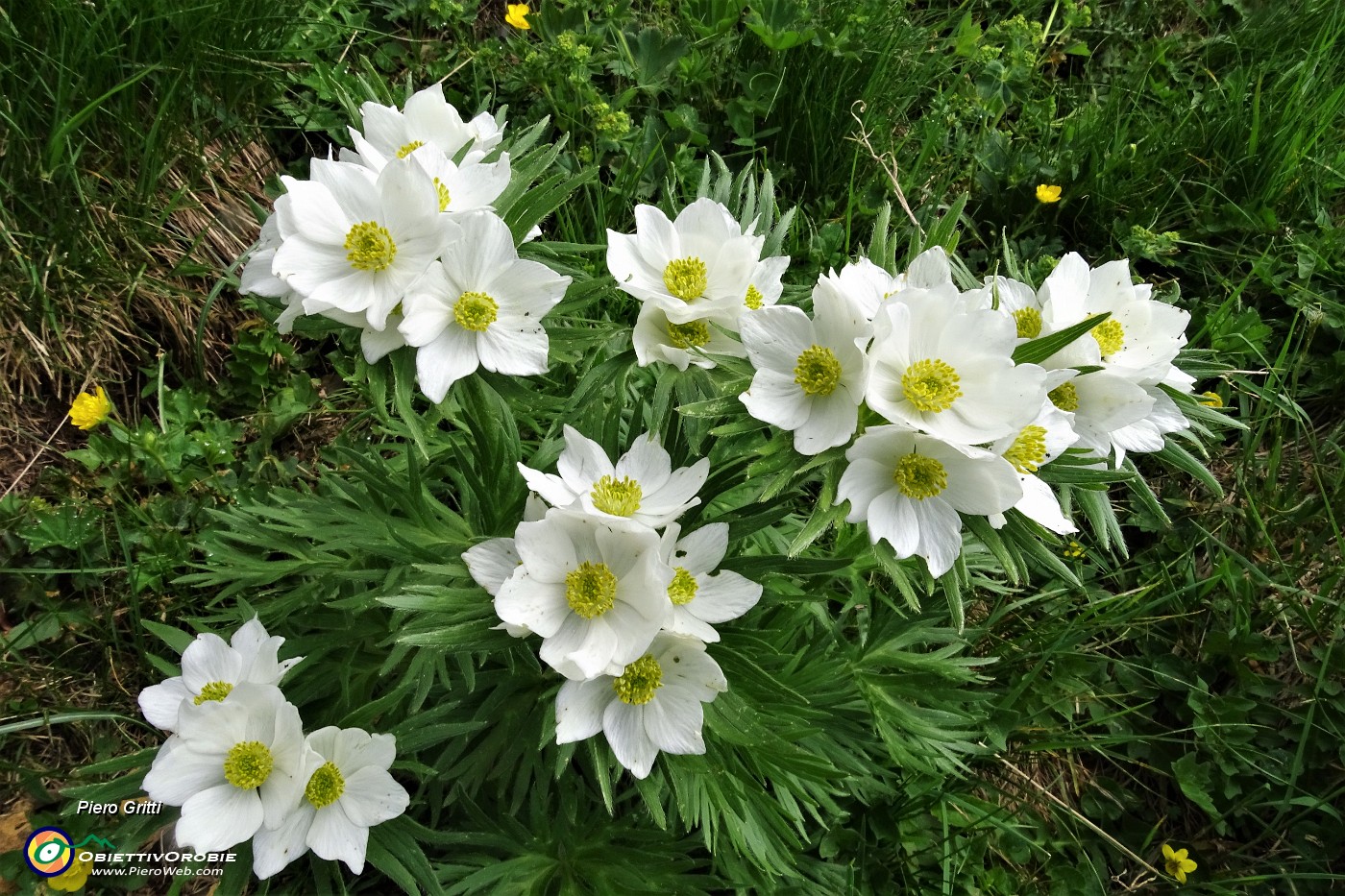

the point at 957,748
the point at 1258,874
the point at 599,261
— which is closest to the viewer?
the point at 957,748

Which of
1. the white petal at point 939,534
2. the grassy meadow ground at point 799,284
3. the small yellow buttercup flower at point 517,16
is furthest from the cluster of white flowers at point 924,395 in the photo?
the small yellow buttercup flower at point 517,16

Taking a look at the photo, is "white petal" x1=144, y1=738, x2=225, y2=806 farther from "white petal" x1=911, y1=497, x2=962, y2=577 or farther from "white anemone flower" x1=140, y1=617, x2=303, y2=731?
"white petal" x1=911, y1=497, x2=962, y2=577

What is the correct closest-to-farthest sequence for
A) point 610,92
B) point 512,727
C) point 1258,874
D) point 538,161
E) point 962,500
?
point 962,500 → point 538,161 → point 512,727 → point 1258,874 → point 610,92

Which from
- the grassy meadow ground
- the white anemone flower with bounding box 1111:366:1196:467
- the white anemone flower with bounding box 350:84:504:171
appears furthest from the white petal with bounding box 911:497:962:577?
the white anemone flower with bounding box 350:84:504:171

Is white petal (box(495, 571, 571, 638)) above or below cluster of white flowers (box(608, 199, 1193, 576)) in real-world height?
below

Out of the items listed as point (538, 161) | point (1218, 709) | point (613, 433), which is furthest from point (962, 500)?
point (1218, 709)

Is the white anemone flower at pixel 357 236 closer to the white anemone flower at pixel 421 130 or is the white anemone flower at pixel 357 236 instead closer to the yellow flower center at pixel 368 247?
the yellow flower center at pixel 368 247

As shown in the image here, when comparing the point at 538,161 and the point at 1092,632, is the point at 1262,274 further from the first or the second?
the point at 538,161
